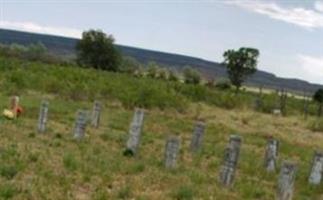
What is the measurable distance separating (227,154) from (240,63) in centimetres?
7400

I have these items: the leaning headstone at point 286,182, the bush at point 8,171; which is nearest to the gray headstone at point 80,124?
the bush at point 8,171

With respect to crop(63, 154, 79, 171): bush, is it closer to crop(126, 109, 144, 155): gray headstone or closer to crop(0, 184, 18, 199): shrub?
crop(0, 184, 18, 199): shrub

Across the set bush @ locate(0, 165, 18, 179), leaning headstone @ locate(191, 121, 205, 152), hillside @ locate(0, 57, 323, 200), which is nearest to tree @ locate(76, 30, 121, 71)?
hillside @ locate(0, 57, 323, 200)

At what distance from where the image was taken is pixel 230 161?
13.7 m

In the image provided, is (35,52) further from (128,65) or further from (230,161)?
(230,161)

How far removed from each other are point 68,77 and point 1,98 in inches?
490

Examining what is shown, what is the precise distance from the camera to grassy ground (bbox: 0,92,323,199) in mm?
11648

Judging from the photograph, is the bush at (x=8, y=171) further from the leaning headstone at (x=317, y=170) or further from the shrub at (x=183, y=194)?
the leaning headstone at (x=317, y=170)

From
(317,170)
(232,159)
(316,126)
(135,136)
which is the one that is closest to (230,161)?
(232,159)

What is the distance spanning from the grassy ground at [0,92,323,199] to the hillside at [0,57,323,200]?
0.06 feet

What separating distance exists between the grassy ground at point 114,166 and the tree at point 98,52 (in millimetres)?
64568

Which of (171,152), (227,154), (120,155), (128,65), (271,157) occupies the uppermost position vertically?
(227,154)

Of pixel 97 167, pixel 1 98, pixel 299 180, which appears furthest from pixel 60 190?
pixel 1 98

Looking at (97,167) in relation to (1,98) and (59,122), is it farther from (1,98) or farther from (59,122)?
(1,98)
